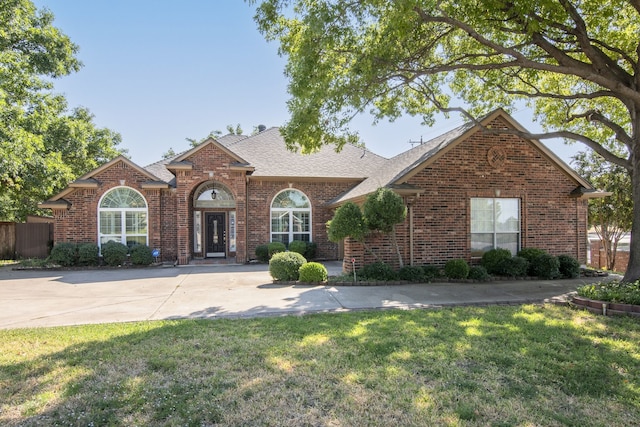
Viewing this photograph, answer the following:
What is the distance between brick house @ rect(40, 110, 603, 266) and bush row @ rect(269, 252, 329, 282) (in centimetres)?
126

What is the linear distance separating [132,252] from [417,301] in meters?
12.5

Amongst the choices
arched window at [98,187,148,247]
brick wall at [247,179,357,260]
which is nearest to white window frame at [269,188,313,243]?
brick wall at [247,179,357,260]

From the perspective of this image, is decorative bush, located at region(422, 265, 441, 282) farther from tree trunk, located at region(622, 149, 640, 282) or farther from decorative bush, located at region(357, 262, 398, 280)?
tree trunk, located at region(622, 149, 640, 282)

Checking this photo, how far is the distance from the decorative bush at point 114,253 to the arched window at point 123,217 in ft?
2.53

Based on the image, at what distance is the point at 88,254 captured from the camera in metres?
14.8

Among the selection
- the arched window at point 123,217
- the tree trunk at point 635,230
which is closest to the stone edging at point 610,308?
the tree trunk at point 635,230

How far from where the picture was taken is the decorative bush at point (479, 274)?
418 inches

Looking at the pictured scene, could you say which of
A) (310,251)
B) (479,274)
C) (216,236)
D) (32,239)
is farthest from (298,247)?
(32,239)

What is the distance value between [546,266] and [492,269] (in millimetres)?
1585

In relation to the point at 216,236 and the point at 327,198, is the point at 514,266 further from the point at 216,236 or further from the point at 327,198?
the point at 216,236

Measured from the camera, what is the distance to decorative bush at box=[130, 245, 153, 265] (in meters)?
15.1

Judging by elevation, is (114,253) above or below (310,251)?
above

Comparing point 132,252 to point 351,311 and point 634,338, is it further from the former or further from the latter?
point 634,338

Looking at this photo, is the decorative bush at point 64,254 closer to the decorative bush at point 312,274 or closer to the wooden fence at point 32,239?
the wooden fence at point 32,239
